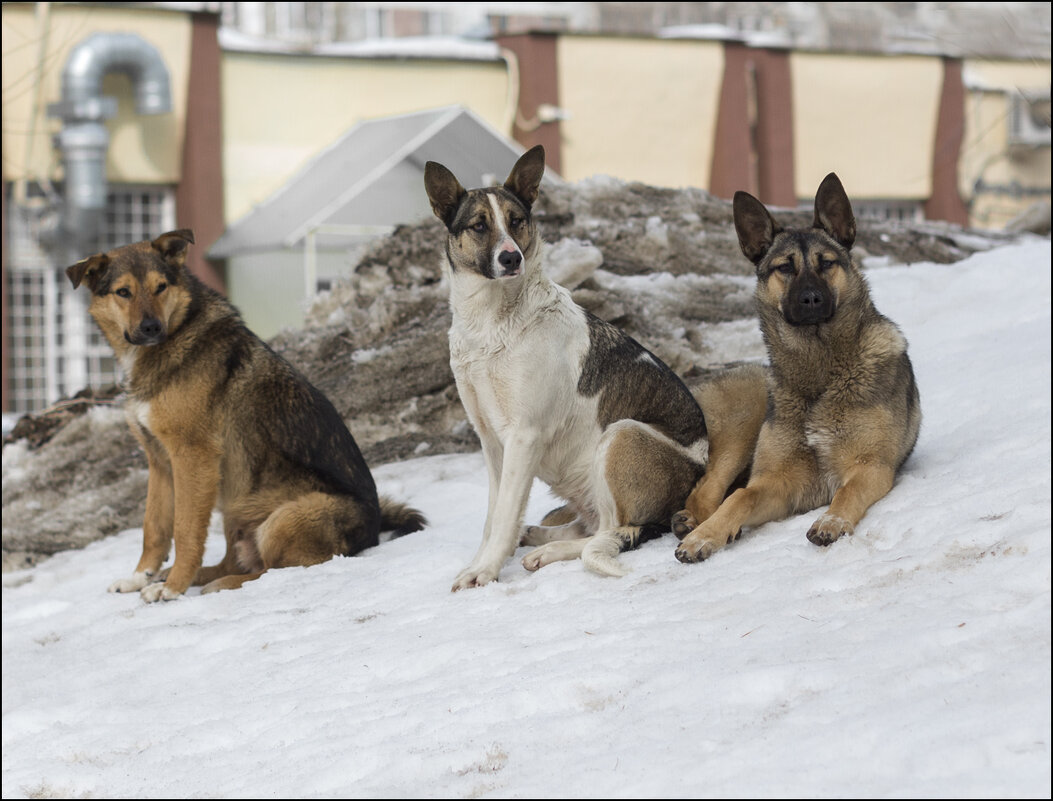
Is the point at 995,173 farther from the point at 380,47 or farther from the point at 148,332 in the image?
the point at 148,332

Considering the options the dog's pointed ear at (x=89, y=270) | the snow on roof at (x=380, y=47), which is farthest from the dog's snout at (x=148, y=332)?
the snow on roof at (x=380, y=47)

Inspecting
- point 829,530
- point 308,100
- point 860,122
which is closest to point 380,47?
point 308,100

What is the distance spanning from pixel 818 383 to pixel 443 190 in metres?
1.89

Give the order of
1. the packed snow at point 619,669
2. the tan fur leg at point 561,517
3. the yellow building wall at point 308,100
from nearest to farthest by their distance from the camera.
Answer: the packed snow at point 619,669 → the tan fur leg at point 561,517 → the yellow building wall at point 308,100

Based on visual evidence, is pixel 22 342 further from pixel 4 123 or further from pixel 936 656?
pixel 936 656

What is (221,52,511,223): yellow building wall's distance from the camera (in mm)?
22438

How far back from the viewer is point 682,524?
16.3ft

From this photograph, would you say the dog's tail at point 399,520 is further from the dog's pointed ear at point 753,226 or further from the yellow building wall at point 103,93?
the yellow building wall at point 103,93

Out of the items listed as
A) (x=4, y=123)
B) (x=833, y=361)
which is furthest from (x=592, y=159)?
(x=833, y=361)

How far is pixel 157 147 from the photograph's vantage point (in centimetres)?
2191

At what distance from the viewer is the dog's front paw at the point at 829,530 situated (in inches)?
166

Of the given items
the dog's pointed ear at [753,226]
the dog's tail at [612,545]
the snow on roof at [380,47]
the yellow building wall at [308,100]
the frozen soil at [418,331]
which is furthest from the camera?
the snow on roof at [380,47]

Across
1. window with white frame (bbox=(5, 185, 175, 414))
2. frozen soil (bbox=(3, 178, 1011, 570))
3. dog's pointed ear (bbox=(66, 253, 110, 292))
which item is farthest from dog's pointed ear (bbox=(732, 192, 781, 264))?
window with white frame (bbox=(5, 185, 175, 414))

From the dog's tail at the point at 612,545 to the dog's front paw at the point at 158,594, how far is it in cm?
229
